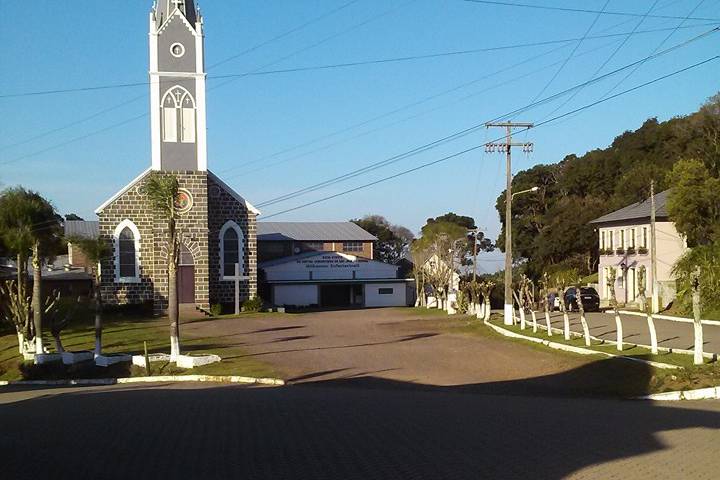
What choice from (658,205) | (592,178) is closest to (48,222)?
(658,205)

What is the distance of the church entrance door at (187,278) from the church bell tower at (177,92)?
5663 millimetres

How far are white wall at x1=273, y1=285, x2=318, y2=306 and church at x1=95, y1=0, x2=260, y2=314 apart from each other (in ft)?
34.7

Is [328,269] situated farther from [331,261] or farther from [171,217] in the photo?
[171,217]

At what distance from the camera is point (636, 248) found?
5109 centimetres

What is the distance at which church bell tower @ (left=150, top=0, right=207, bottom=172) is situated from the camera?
52.5 meters

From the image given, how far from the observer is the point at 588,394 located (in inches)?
776

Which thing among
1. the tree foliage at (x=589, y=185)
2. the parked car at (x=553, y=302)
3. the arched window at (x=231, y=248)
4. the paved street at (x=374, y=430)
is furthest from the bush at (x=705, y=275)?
the arched window at (x=231, y=248)

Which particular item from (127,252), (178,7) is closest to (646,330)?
(127,252)

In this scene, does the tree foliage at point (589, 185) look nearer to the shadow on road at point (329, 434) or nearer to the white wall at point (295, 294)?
the white wall at point (295, 294)

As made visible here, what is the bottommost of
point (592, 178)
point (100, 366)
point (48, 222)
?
point (100, 366)

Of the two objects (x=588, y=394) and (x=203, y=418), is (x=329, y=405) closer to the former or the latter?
(x=203, y=418)

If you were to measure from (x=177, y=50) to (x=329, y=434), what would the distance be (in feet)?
148

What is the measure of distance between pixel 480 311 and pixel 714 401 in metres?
29.4

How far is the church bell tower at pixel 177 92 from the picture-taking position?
5247 cm
